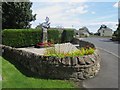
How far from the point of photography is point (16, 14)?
3362 centimetres

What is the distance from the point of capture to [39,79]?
39.4 ft

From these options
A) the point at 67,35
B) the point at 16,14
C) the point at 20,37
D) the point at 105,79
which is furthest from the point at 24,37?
the point at 105,79

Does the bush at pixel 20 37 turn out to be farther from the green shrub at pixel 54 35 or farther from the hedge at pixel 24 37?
Result: the green shrub at pixel 54 35

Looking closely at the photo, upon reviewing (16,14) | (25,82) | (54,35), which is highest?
(16,14)

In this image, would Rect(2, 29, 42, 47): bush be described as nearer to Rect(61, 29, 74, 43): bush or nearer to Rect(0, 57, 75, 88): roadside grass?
Rect(61, 29, 74, 43): bush

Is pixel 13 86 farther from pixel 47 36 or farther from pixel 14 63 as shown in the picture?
pixel 47 36

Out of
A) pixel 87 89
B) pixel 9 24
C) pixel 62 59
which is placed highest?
pixel 9 24

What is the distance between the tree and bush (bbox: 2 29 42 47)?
2629 millimetres

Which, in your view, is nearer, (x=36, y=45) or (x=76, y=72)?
(x=76, y=72)

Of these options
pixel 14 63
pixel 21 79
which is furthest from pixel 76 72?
pixel 14 63

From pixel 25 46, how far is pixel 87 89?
2188 centimetres

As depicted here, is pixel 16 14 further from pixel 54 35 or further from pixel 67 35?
pixel 67 35

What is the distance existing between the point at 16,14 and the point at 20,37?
412cm

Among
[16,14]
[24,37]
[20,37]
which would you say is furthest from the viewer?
[16,14]
